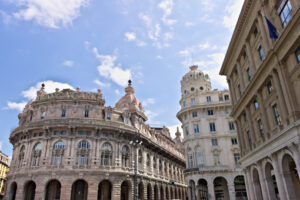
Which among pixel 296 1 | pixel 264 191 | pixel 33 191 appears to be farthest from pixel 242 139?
pixel 33 191

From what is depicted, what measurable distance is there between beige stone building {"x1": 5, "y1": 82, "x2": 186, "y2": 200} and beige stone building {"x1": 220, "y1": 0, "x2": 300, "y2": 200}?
18439 mm

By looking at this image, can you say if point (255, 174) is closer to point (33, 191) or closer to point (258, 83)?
point (258, 83)

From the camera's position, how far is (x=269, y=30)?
67.4 ft

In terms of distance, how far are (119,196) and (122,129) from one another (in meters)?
12.0

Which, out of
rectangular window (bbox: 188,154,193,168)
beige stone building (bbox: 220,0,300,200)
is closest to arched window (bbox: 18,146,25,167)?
rectangular window (bbox: 188,154,193,168)

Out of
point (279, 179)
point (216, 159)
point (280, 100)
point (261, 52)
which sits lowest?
point (279, 179)

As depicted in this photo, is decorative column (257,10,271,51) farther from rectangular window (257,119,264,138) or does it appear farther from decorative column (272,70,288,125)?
rectangular window (257,119,264,138)

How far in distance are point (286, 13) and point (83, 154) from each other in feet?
121

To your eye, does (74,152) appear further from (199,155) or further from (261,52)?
(261,52)

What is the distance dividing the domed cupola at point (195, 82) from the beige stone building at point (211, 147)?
0.63m

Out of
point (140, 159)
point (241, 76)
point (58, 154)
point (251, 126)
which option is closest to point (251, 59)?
point (241, 76)

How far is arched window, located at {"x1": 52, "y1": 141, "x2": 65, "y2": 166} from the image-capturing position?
140 feet

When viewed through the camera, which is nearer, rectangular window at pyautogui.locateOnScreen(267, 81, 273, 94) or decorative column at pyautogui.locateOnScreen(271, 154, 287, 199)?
decorative column at pyautogui.locateOnScreen(271, 154, 287, 199)

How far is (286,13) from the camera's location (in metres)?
19.8
